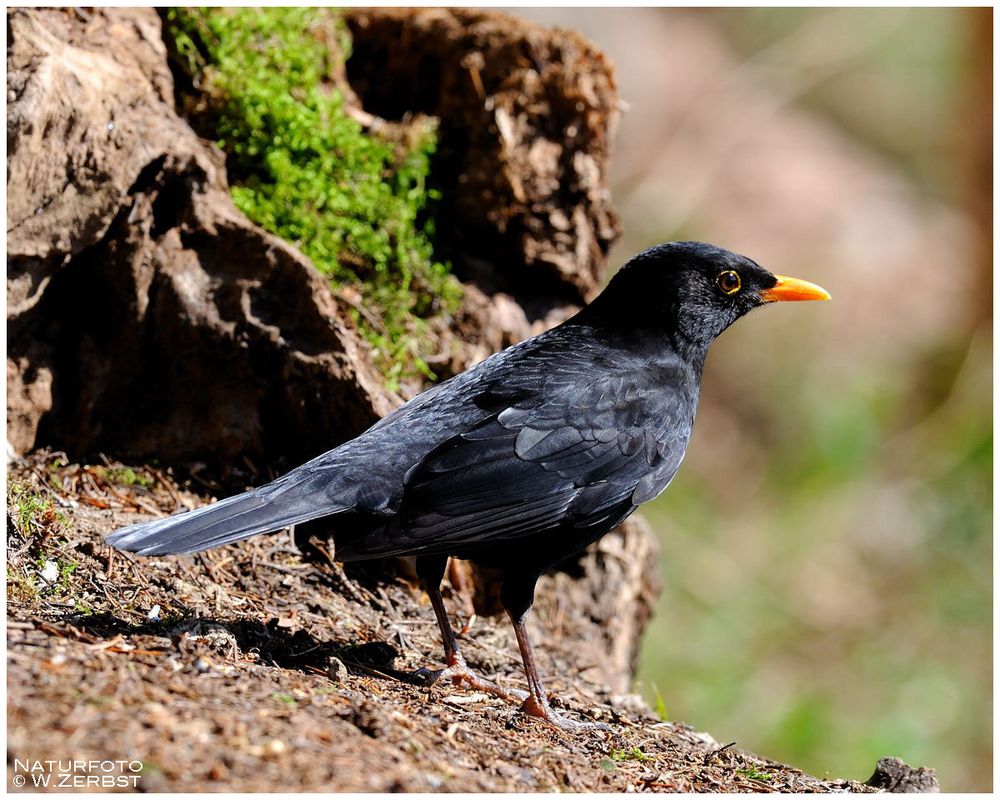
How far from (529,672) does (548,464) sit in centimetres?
96

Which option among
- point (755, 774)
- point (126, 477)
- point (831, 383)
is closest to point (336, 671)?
point (755, 774)

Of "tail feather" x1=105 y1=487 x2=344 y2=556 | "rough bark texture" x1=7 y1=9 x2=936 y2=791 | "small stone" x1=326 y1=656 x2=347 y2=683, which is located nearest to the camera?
"rough bark texture" x1=7 y1=9 x2=936 y2=791

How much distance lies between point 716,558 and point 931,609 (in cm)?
260

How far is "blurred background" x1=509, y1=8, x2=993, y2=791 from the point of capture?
34.0ft

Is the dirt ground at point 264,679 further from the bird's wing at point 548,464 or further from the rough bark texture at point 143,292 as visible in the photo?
the bird's wing at point 548,464

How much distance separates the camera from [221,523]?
12.6 feet

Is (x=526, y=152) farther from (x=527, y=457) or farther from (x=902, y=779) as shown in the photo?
(x=902, y=779)

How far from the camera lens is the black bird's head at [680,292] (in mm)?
5277

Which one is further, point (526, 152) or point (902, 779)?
point (526, 152)

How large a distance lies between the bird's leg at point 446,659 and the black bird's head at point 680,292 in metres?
1.63

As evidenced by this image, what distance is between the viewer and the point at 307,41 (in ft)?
21.1

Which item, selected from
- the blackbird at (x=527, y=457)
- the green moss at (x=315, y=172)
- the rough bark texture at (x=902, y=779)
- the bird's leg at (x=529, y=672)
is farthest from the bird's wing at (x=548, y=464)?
the rough bark texture at (x=902, y=779)

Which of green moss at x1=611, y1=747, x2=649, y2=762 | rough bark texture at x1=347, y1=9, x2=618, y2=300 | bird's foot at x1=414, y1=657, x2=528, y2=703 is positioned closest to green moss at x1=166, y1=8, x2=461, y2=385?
rough bark texture at x1=347, y1=9, x2=618, y2=300

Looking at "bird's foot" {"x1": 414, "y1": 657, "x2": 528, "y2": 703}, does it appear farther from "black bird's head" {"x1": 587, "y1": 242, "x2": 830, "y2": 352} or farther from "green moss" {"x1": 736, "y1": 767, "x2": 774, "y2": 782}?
"black bird's head" {"x1": 587, "y1": 242, "x2": 830, "y2": 352}
